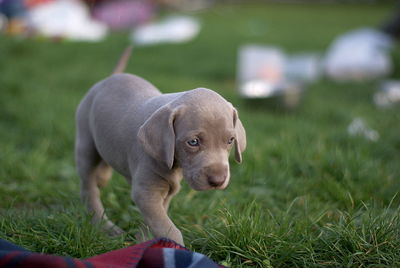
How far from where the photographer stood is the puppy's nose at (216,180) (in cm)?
181

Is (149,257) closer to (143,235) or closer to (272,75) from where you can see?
(143,235)

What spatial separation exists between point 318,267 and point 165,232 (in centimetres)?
77

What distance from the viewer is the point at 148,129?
191cm

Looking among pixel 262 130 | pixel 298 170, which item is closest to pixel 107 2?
pixel 262 130

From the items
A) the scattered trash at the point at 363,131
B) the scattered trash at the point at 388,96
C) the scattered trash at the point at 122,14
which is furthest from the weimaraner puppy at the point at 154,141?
the scattered trash at the point at 122,14

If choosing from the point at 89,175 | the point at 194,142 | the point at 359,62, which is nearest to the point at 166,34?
the point at 359,62

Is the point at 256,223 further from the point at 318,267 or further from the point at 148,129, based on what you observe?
the point at 148,129

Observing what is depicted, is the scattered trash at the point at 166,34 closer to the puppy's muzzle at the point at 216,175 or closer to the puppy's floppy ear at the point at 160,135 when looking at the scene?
the puppy's floppy ear at the point at 160,135

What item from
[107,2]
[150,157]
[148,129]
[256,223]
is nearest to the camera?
[148,129]

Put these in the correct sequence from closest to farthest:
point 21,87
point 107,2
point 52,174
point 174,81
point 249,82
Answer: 1. point 52,174
2. point 21,87
3. point 174,81
4. point 249,82
5. point 107,2

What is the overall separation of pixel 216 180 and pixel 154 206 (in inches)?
15.8

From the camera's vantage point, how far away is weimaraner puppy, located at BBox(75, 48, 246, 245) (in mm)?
1844

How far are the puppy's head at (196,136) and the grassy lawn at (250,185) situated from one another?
489 millimetres

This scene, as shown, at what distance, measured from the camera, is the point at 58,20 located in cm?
988
